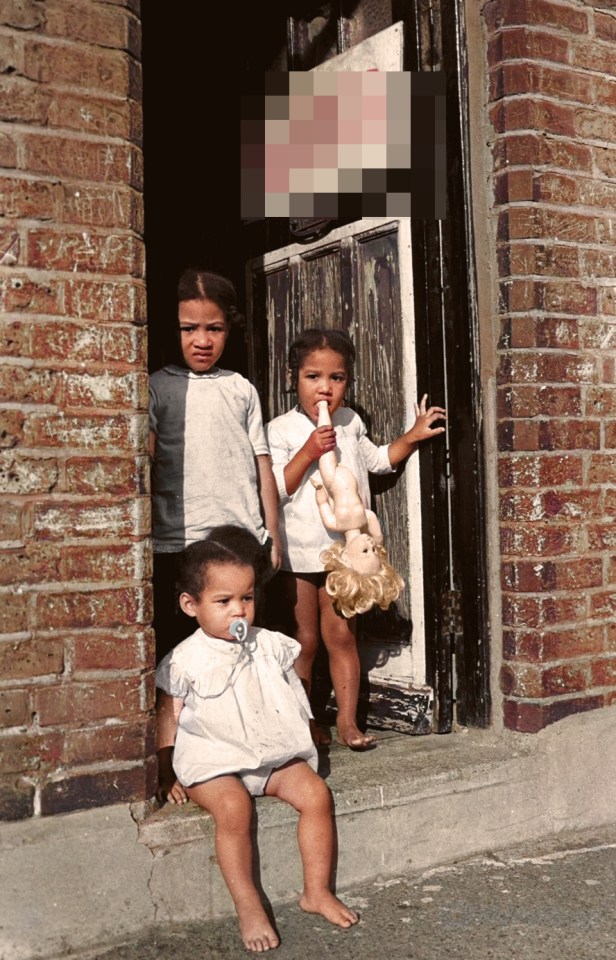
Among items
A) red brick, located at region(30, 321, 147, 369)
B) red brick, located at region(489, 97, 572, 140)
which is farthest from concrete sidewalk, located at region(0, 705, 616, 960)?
red brick, located at region(489, 97, 572, 140)

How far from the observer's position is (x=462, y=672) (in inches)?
147

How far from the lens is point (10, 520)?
2.71 m

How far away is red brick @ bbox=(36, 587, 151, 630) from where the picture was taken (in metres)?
2.75

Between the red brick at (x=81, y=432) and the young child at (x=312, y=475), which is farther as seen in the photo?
the young child at (x=312, y=475)

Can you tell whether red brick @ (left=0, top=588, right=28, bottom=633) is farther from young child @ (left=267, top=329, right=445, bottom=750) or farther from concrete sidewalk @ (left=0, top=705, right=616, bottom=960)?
young child @ (left=267, top=329, right=445, bottom=750)

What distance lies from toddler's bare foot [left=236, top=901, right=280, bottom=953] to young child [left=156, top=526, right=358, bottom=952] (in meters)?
0.06

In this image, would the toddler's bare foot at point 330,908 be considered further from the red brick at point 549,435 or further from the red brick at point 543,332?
the red brick at point 543,332

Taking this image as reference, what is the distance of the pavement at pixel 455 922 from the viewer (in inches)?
106

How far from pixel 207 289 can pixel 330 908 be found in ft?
7.08

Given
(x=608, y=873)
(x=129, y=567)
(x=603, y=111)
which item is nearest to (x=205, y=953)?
(x=129, y=567)

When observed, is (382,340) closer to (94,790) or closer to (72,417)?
(72,417)

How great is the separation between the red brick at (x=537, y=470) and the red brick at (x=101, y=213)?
154cm

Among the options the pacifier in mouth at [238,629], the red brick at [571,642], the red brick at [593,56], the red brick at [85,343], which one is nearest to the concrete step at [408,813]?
the red brick at [571,642]

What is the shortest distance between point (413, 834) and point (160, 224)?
3457mm
